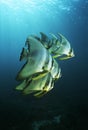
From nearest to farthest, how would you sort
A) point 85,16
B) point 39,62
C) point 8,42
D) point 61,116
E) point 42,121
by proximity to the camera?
point 39,62
point 42,121
point 61,116
point 85,16
point 8,42

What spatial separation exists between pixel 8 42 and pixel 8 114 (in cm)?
11414

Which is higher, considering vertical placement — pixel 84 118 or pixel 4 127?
pixel 4 127

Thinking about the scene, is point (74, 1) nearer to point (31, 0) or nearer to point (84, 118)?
point (31, 0)

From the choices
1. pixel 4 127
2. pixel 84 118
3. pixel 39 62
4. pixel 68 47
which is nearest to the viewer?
pixel 39 62

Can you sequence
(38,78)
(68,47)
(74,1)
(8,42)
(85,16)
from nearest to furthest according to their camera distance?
(38,78) < (68,47) < (74,1) < (85,16) < (8,42)

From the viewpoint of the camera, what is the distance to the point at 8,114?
382 inches

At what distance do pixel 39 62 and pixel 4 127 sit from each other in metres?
7.22

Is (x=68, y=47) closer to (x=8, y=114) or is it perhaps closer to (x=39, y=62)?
(x=39, y=62)

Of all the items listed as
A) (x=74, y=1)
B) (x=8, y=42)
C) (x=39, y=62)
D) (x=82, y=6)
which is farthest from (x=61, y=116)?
(x=8, y=42)

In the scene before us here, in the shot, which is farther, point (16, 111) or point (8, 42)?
point (8, 42)

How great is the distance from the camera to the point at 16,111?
33.1 ft

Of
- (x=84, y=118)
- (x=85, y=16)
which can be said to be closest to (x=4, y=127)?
(x=84, y=118)

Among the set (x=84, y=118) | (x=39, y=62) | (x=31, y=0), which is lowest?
(x=84, y=118)

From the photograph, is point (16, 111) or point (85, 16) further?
point (85, 16)
